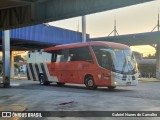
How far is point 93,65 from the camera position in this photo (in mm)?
21438

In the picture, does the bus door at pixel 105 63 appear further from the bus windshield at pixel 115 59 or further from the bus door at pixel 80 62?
the bus door at pixel 80 62

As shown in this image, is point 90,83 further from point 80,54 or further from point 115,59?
point 115,59

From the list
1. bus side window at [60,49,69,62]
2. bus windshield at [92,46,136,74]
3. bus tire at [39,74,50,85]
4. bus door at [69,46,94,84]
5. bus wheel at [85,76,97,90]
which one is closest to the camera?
bus windshield at [92,46,136,74]

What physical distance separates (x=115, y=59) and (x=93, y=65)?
1.74m

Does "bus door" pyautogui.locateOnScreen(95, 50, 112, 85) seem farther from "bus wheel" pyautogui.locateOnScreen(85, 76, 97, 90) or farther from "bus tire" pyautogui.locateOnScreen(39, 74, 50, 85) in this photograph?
"bus tire" pyautogui.locateOnScreen(39, 74, 50, 85)

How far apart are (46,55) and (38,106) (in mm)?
15090

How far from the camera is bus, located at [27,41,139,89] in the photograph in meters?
20.3

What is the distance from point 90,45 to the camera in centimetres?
2189

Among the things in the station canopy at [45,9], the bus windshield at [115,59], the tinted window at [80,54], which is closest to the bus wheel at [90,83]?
the tinted window at [80,54]

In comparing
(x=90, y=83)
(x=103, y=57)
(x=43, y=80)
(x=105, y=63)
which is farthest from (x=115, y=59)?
(x=43, y=80)

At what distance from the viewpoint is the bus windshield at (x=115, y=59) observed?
2023 cm

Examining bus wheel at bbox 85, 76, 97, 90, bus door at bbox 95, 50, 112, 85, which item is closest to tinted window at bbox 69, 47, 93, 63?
bus door at bbox 95, 50, 112, 85

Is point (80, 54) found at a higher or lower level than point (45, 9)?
lower

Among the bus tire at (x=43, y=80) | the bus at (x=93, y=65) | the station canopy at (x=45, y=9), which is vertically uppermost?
the station canopy at (x=45, y=9)
